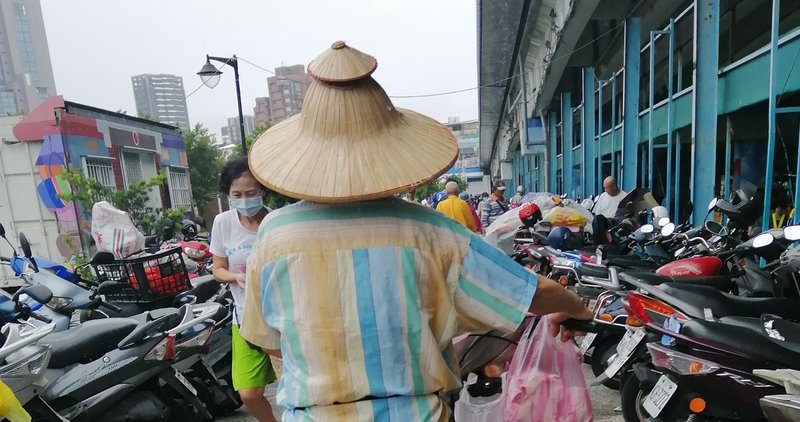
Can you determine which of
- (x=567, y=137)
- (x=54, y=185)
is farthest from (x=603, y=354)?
(x=54, y=185)

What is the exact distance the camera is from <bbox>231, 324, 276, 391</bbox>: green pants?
2.48 metres

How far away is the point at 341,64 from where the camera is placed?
113 cm

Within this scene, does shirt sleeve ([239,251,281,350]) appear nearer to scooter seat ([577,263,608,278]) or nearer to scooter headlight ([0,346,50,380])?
scooter headlight ([0,346,50,380])

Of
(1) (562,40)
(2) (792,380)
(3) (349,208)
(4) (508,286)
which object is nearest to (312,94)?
(3) (349,208)

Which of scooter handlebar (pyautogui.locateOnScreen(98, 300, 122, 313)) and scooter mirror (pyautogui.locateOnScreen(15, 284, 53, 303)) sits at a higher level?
scooter mirror (pyautogui.locateOnScreen(15, 284, 53, 303))

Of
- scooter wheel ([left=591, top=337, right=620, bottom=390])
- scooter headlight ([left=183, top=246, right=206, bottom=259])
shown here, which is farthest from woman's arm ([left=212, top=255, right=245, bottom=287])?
scooter headlight ([left=183, top=246, right=206, bottom=259])

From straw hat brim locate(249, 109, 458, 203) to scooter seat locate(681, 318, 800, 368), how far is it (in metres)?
1.79

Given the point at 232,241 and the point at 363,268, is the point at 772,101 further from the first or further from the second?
the point at 363,268

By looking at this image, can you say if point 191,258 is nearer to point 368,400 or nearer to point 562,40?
point 368,400

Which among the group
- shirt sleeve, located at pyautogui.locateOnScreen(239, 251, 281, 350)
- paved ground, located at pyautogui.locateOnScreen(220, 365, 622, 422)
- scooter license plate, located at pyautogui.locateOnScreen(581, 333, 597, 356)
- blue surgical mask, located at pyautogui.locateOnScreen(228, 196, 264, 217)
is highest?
blue surgical mask, located at pyautogui.locateOnScreen(228, 196, 264, 217)

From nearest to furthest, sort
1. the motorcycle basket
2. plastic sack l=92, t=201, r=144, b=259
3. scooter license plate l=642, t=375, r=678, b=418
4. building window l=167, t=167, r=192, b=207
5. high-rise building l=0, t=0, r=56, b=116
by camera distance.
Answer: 1. scooter license plate l=642, t=375, r=678, b=418
2. the motorcycle basket
3. plastic sack l=92, t=201, r=144, b=259
4. building window l=167, t=167, r=192, b=207
5. high-rise building l=0, t=0, r=56, b=116

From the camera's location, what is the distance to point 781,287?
2.80m

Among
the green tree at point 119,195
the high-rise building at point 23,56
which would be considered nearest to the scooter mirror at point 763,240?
the green tree at point 119,195

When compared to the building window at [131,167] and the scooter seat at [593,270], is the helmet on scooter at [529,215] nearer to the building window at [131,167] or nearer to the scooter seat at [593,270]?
the scooter seat at [593,270]
